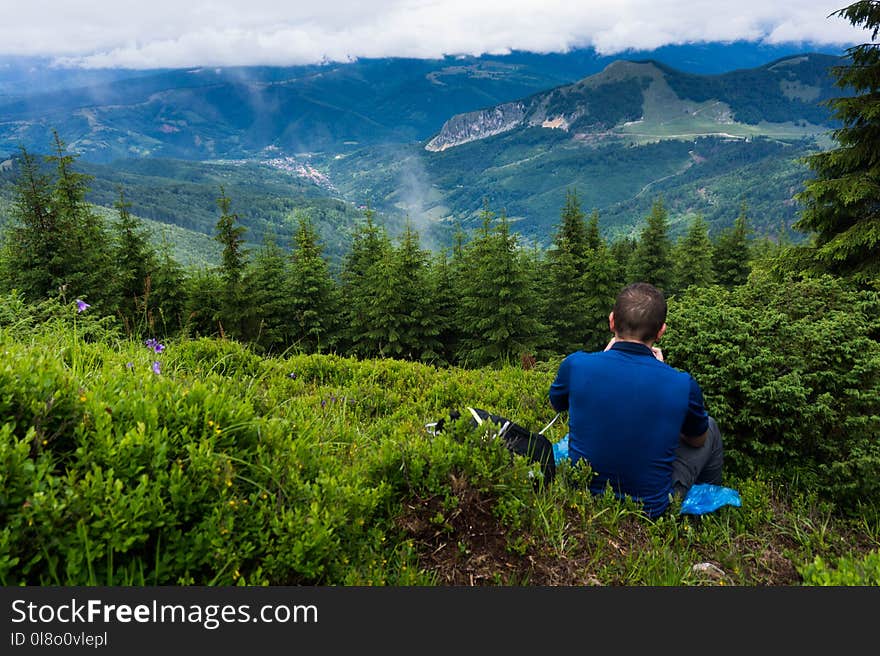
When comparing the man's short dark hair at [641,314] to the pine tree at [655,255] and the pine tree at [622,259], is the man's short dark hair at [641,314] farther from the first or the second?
the pine tree at [655,255]

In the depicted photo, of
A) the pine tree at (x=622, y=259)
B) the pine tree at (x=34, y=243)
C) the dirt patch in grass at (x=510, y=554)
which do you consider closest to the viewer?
the dirt patch in grass at (x=510, y=554)

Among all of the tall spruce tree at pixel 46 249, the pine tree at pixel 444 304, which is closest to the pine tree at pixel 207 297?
the tall spruce tree at pixel 46 249

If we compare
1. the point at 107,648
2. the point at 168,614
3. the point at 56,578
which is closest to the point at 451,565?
the point at 168,614

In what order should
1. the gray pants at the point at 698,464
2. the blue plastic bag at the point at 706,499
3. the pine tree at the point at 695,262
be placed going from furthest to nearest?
the pine tree at the point at 695,262, the gray pants at the point at 698,464, the blue plastic bag at the point at 706,499

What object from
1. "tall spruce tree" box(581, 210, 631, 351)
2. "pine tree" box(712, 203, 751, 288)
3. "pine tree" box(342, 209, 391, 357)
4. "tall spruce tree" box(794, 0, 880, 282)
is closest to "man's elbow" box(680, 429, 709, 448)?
"tall spruce tree" box(794, 0, 880, 282)

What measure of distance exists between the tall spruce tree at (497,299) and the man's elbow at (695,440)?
19269 mm

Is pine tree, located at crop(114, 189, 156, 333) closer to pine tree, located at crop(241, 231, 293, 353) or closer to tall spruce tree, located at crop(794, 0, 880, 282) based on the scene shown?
pine tree, located at crop(241, 231, 293, 353)

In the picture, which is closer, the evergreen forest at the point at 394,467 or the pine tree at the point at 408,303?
the evergreen forest at the point at 394,467

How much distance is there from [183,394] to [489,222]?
904 inches

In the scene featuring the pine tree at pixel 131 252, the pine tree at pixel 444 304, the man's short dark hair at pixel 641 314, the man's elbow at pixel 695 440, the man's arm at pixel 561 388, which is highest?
the man's short dark hair at pixel 641 314

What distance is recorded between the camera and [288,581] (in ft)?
6.90

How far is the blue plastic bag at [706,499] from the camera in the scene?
3502 millimetres

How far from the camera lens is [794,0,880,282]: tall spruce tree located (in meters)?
11.0

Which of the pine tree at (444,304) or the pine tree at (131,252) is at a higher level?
the pine tree at (131,252)
